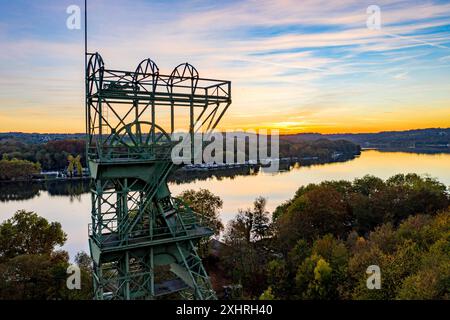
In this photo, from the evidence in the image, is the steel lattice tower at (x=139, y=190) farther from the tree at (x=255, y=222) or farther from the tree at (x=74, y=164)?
the tree at (x=74, y=164)

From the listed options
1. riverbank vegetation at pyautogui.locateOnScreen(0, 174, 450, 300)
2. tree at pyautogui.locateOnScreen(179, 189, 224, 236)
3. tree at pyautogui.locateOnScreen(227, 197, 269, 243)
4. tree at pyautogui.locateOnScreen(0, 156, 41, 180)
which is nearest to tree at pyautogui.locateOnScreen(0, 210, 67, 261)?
riverbank vegetation at pyautogui.locateOnScreen(0, 174, 450, 300)

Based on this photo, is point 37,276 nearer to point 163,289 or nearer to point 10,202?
point 163,289

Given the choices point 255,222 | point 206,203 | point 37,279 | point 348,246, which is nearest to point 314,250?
point 348,246

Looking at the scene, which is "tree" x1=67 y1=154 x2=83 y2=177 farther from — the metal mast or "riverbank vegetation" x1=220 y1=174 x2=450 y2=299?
the metal mast

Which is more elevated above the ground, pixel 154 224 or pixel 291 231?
pixel 154 224

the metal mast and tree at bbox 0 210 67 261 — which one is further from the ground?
the metal mast

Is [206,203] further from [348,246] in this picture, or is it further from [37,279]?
[37,279]

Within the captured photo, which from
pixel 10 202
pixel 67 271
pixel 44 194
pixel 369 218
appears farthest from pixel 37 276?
pixel 44 194
